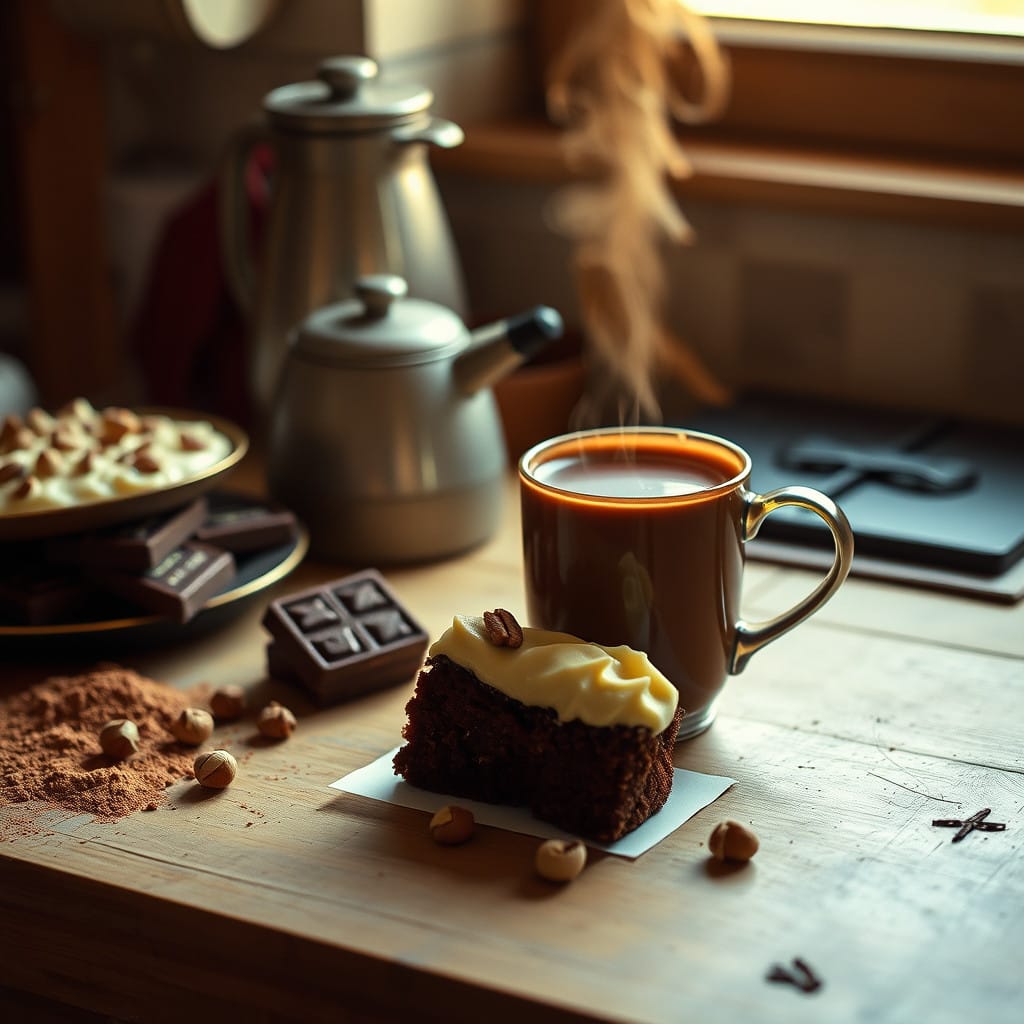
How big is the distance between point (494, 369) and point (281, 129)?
0.31 metres

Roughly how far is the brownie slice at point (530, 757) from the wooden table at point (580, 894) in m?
0.03

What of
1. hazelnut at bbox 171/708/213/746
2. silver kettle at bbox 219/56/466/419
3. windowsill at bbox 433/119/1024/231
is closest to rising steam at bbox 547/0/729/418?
windowsill at bbox 433/119/1024/231

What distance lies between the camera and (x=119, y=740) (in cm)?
87

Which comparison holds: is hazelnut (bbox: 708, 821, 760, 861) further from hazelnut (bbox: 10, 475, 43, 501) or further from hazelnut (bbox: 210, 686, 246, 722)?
hazelnut (bbox: 10, 475, 43, 501)

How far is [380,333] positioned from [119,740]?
0.39m

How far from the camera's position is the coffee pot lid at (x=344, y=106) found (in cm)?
122

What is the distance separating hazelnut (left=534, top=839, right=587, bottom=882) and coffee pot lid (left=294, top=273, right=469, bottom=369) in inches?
18.4

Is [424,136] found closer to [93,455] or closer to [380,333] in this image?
[380,333]

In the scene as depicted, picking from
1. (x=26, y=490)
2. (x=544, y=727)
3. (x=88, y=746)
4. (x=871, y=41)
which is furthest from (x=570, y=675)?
(x=871, y=41)

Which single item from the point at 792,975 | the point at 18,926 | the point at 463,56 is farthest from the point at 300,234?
the point at 792,975

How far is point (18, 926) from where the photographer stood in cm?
79

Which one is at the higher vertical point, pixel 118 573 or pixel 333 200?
pixel 333 200

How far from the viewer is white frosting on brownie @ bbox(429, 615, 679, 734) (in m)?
0.75

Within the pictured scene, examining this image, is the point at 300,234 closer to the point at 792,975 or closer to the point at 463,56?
the point at 463,56
